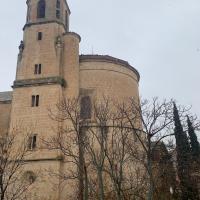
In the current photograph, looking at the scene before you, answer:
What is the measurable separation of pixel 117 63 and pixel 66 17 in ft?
24.2

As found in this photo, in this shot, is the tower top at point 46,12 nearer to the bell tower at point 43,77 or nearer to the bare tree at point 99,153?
the bell tower at point 43,77

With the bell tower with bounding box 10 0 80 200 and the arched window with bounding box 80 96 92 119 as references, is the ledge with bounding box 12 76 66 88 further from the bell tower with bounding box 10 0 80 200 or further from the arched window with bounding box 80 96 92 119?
the arched window with bounding box 80 96 92 119

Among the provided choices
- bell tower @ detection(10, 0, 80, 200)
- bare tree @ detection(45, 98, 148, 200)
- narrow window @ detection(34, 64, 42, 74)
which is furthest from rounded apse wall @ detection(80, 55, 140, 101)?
narrow window @ detection(34, 64, 42, 74)

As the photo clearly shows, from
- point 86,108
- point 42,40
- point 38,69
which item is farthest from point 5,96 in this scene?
point 86,108

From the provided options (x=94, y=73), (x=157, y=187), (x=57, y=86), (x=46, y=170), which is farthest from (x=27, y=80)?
(x=157, y=187)

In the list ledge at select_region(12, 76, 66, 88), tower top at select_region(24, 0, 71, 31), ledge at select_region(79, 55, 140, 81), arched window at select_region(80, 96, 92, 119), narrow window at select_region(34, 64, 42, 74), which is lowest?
arched window at select_region(80, 96, 92, 119)

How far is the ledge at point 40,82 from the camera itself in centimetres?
2884

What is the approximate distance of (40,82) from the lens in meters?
29.1

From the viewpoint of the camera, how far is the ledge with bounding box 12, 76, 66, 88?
2884cm

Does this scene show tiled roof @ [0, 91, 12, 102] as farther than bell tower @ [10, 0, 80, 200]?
Yes

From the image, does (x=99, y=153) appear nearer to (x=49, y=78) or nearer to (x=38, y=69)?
(x=49, y=78)

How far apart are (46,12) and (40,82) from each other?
7.54 m

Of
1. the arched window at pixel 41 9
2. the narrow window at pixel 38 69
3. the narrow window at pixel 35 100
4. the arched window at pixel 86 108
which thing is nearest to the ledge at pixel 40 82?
the narrow window at pixel 38 69

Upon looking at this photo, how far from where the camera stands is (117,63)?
32156mm
